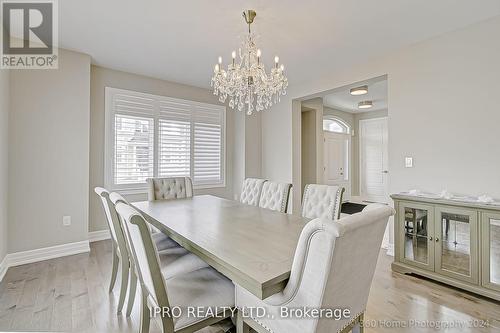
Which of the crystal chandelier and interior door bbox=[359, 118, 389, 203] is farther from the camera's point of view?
interior door bbox=[359, 118, 389, 203]

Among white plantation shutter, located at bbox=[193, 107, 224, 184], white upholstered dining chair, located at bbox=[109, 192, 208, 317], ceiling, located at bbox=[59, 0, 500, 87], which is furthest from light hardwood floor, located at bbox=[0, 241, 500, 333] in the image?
ceiling, located at bbox=[59, 0, 500, 87]

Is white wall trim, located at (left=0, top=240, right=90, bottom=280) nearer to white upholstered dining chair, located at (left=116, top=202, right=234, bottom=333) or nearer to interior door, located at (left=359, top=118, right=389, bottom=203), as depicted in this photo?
white upholstered dining chair, located at (left=116, top=202, right=234, bottom=333)

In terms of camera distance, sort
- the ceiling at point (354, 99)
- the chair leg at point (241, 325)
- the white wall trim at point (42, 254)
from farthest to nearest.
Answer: the ceiling at point (354, 99), the white wall trim at point (42, 254), the chair leg at point (241, 325)

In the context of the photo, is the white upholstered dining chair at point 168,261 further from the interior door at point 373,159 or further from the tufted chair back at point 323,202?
the interior door at point 373,159

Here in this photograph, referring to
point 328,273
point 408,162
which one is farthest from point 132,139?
point 408,162

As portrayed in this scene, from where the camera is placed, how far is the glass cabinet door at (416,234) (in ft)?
8.21

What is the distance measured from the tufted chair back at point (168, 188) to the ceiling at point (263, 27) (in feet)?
5.63

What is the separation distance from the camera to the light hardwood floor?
1818mm

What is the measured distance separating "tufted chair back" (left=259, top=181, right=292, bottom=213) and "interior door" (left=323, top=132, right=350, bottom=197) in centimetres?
406

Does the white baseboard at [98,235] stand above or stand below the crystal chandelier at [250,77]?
below

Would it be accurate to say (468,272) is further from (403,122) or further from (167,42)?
(167,42)

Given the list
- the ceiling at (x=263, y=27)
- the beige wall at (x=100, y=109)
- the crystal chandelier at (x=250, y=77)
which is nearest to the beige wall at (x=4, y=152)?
the ceiling at (x=263, y=27)

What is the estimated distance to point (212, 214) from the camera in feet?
7.27

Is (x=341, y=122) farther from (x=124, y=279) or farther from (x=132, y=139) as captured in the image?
(x=124, y=279)
